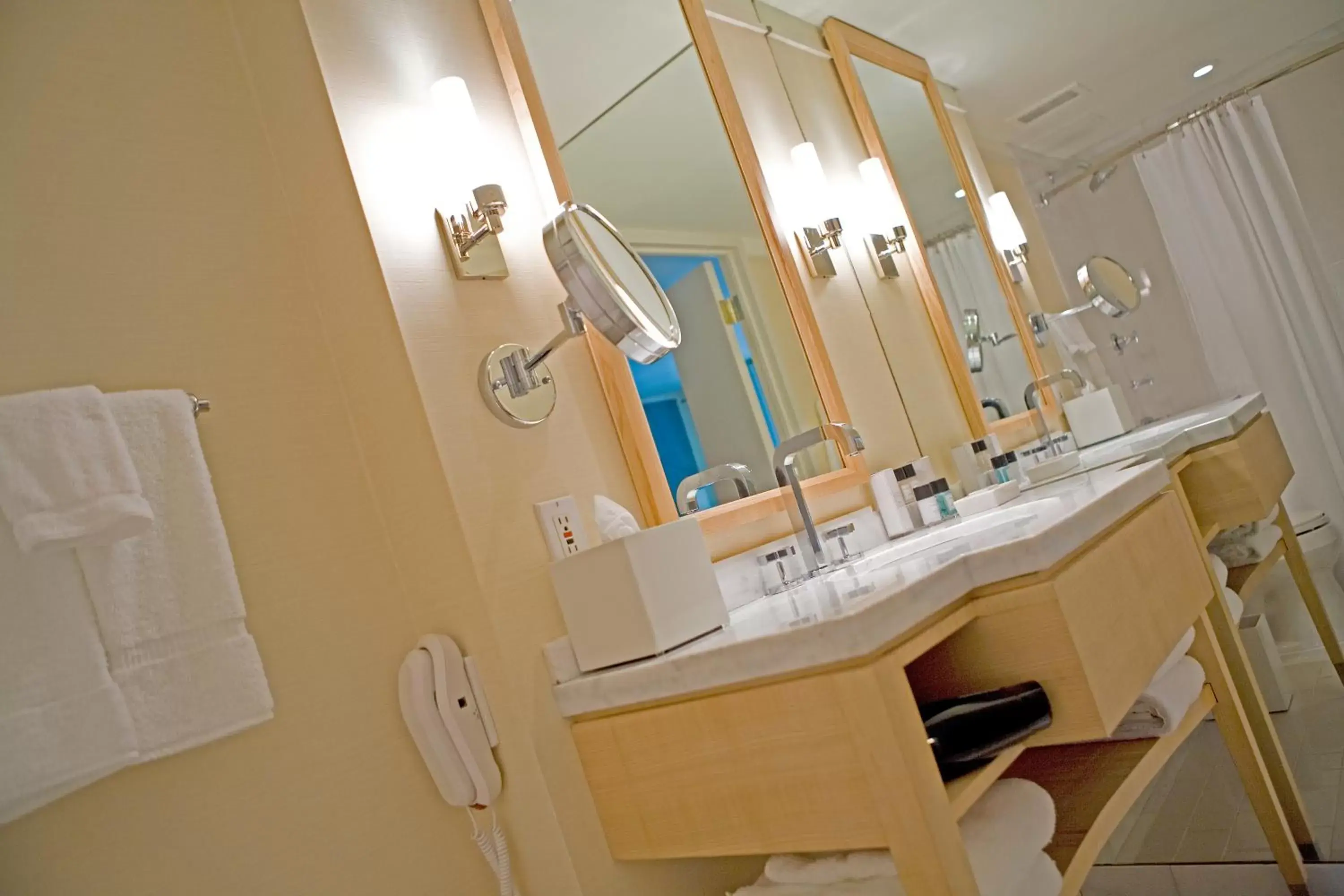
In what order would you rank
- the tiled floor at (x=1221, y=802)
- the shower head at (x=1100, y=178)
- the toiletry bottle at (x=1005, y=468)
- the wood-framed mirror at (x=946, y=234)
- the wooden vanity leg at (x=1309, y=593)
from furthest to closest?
the shower head at (x=1100, y=178), the wood-framed mirror at (x=946, y=234), the wooden vanity leg at (x=1309, y=593), the toiletry bottle at (x=1005, y=468), the tiled floor at (x=1221, y=802)

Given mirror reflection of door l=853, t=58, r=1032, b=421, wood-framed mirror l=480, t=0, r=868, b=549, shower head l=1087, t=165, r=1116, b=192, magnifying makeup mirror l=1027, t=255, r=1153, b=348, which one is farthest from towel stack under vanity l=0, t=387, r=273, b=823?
shower head l=1087, t=165, r=1116, b=192

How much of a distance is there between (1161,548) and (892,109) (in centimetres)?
182

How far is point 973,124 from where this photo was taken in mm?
3350

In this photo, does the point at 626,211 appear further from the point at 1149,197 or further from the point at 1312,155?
the point at 1312,155

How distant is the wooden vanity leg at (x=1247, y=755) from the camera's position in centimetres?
147

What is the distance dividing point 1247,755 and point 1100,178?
10.5ft

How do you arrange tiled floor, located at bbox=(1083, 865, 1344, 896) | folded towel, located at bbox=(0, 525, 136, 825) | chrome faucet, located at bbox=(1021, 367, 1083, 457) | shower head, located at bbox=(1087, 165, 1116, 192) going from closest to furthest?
folded towel, located at bbox=(0, 525, 136, 825)
tiled floor, located at bbox=(1083, 865, 1344, 896)
chrome faucet, located at bbox=(1021, 367, 1083, 457)
shower head, located at bbox=(1087, 165, 1116, 192)

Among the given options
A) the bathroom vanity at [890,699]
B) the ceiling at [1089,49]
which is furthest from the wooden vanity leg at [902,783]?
the ceiling at [1089,49]

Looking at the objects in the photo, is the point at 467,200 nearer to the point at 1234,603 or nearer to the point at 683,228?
the point at 683,228

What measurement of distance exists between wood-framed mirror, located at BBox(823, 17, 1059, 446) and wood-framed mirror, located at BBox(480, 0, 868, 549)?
0.75m

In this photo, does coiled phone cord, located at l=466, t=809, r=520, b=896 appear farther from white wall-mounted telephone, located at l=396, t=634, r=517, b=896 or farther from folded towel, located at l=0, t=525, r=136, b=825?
folded towel, located at l=0, t=525, r=136, b=825

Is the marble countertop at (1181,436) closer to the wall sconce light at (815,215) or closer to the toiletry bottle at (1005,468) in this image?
the toiletry bottle at (1005,468)

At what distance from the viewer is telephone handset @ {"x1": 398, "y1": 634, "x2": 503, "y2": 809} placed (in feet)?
3.66

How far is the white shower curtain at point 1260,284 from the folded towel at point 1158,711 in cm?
257
